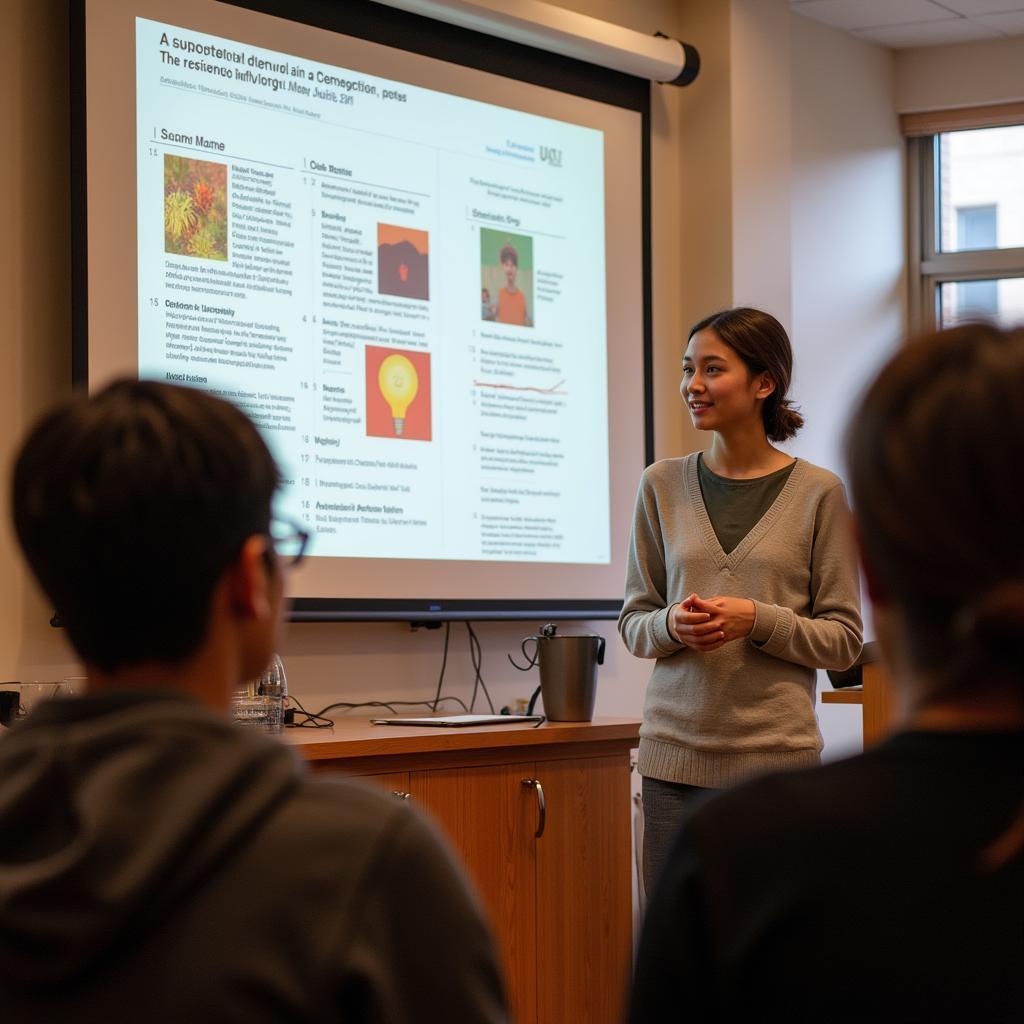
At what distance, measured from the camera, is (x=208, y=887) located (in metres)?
0.83

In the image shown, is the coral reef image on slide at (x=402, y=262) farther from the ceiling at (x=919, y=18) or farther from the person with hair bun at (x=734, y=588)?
the ceiling at (x=919, y=18)

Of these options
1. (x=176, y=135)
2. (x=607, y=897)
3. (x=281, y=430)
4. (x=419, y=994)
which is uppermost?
(x=176, y=135)

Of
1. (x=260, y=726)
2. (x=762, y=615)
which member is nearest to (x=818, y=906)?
(x=762, y=615)

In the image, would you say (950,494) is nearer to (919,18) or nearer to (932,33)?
(919,18)

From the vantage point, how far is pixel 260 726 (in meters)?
2.82

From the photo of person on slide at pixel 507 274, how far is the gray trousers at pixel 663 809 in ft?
5.18

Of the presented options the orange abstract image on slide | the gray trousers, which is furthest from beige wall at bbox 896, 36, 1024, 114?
the gray trousers

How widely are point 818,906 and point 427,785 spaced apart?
2.16m

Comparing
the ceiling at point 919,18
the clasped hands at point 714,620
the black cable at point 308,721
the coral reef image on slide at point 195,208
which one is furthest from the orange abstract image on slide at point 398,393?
the ceiling at point 919,18

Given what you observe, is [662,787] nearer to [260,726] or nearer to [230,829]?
[260,726]

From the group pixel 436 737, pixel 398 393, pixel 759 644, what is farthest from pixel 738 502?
pixel 398 393

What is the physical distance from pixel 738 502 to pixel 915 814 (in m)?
1.99

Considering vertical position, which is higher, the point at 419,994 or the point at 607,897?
the point at 419,994

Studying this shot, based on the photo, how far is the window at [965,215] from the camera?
5.30m
